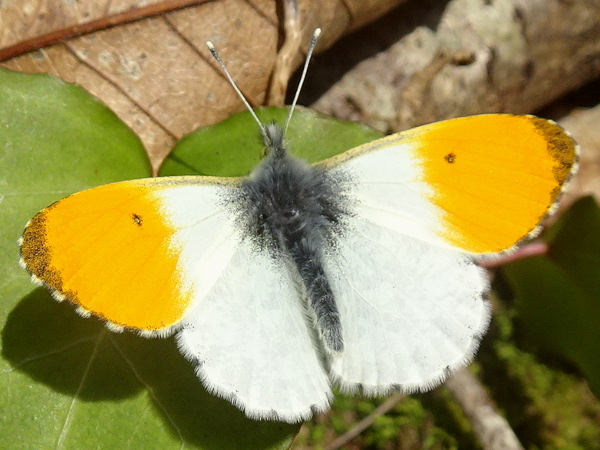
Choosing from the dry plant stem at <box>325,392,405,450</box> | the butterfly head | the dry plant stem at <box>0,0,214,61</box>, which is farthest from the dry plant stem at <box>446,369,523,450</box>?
the dry plant stem at <box>0,0,214,61</box>

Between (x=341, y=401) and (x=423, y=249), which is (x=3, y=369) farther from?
(x=341, y=401)

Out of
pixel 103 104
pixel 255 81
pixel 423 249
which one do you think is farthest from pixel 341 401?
pixel 103 104

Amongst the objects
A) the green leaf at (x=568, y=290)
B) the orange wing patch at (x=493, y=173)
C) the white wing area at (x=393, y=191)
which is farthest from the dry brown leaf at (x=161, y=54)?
the green leaf at (x=568, y=290)

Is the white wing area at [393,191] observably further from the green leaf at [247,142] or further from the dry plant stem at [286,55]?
the dry plant stem at [286,55]

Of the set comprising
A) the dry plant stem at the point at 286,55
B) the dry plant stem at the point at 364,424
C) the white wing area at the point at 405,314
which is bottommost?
the dry plant stem at the point at 364,424

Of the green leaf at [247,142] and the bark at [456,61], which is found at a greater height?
the green leaf at [247,142]

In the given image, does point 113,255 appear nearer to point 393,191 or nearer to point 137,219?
point 137,219

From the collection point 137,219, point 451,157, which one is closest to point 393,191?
point 451,157
